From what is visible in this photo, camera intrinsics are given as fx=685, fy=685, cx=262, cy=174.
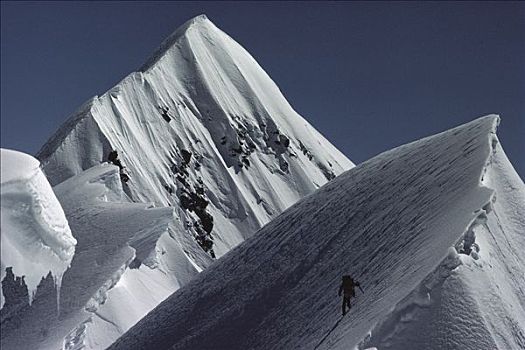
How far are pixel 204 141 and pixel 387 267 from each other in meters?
87.7

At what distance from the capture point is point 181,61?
11350 cm

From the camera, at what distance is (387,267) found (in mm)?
22062

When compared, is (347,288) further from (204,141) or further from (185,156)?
(204,141)

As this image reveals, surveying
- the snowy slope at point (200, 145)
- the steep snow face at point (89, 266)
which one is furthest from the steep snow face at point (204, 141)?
the steep snow face at point (89, 266)

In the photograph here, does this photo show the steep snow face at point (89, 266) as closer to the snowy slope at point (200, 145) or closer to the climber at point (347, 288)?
the climber at point (347, 288)

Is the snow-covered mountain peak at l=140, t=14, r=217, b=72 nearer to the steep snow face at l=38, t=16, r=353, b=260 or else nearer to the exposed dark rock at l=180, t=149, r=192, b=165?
the steep snow face at l=38, t=16, r=353, b=260

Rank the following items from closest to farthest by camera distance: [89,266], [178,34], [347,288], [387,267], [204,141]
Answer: [347,288], [387,267], [89,266], [204,141], [178,34]

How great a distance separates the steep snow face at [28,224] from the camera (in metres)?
19.6

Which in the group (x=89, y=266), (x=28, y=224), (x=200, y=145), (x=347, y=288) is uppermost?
(x=200, y=145)

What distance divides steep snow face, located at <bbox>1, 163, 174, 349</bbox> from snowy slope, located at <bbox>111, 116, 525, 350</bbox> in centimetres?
285

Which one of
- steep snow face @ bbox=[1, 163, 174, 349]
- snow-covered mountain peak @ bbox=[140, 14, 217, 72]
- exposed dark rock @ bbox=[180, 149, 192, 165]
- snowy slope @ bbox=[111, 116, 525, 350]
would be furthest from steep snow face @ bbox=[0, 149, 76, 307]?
snow-covered mountain peak @ bbox=[140, 14, 217, 72]

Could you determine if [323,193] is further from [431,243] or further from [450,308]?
[450,308]

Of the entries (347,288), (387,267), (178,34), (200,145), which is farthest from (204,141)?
(347,288)

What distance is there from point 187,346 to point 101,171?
1016 inches
